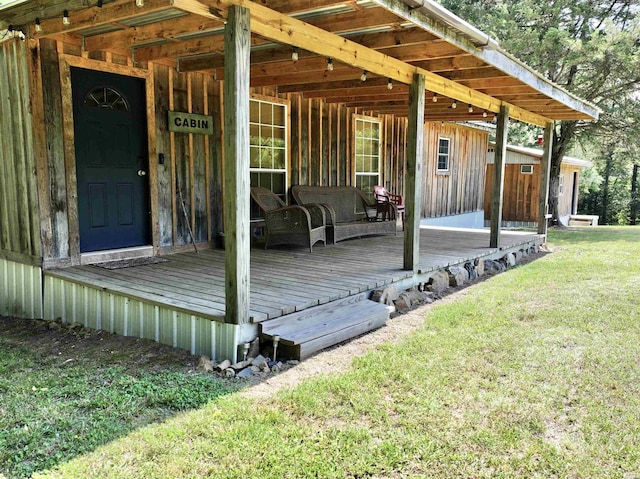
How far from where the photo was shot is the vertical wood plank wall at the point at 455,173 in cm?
1126

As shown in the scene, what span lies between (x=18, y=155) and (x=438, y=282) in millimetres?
4437

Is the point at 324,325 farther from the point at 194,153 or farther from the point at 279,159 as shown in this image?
the point at 279,159

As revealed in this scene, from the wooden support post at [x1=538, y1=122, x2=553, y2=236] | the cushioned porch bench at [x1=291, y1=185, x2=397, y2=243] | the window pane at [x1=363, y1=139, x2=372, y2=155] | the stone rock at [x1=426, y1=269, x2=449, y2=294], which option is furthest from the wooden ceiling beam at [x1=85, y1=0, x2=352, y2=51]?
the wooden support post at [x1=538, y1=122, x2=553, y2=236]

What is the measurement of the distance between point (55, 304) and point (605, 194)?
2420cm

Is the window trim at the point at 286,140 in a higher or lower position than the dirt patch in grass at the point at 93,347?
higher

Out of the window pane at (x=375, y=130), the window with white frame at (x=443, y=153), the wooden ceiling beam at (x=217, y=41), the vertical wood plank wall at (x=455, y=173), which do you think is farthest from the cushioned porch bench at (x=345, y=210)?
the window with white frame at (x=443, y=153)

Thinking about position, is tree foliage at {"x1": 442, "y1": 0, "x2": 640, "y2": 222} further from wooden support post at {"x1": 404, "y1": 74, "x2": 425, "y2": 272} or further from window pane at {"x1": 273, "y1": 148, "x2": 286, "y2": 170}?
wooden support post at {"x1": 404, "y1": 74, "x2": 425, "y2": 272}

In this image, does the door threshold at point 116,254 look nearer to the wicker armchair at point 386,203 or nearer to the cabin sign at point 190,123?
the cabin sign at point 190,123

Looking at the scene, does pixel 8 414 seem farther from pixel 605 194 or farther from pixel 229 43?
pixel 605 194

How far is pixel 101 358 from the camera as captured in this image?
3617mm

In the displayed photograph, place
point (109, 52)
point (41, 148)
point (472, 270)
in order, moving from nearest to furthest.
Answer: point (41, 148) → point (109, 52) → point (472, 270)

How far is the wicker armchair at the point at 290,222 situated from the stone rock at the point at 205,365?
2855mm

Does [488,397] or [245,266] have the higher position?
[245,266]

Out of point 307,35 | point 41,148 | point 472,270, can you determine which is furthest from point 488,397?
point 41,148
